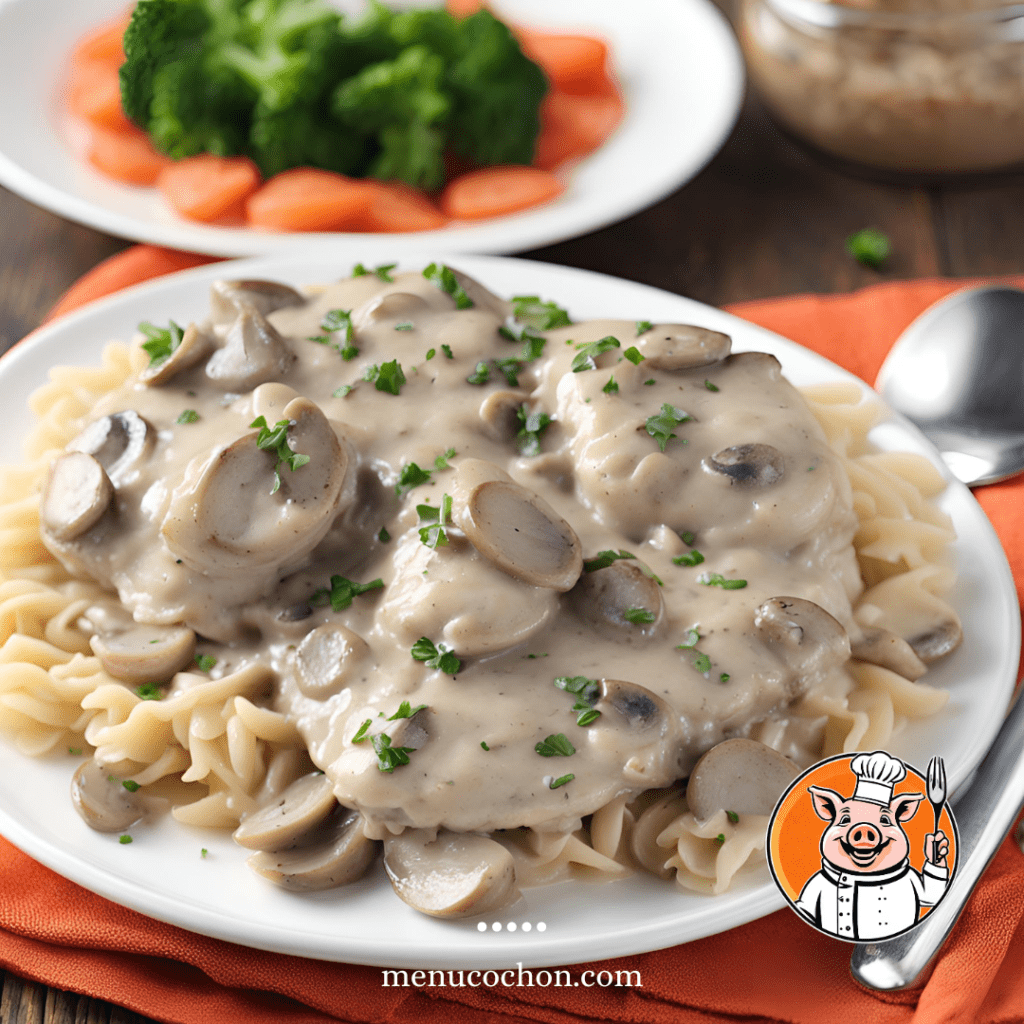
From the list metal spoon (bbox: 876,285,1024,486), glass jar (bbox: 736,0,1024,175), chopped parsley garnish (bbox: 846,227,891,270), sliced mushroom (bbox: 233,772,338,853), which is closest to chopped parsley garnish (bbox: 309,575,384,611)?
sliced mushroom (bbox: 233,772,338,853)

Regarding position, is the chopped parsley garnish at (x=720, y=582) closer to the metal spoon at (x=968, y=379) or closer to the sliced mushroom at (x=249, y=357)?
the sliced mushroom at (x=249, y=357)

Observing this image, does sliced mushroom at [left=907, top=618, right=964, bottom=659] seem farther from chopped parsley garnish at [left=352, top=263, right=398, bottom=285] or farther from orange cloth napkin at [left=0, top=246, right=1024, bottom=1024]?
chopped parsley garnish at [left=352, top=263, right=398, bottom=285]

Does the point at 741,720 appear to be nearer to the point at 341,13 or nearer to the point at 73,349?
the point at 73,349

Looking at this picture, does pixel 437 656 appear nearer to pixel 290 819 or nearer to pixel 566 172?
pixel 290 819

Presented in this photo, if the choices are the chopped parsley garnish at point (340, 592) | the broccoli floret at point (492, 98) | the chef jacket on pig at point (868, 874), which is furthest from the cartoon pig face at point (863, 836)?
the broccoli floret at point (492, 98)

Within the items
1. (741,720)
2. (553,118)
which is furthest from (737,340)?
(553,118)

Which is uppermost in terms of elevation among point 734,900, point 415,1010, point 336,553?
point 336,553
